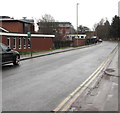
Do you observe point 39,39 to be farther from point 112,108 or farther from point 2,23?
point 112,108

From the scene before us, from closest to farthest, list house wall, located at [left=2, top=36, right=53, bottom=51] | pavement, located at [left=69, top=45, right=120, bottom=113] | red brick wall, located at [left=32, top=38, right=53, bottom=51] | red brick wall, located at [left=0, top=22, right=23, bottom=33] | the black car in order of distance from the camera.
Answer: pavement, located at [left=69, top=45, right=120, bottom=113] < the black car < house wall, located at [left=2, top=36, right=53, bottom=51] < red brick wall, located at [left=32, top=38, right=53, bottom=51] < red brick wall, located at [left=0, top=22, right=23, bottom=33]

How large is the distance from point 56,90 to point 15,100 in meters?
1.70

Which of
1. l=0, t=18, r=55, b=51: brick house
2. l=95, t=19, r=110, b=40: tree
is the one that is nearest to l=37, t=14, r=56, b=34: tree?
l=0, t=18, r=55, b=51: brick house

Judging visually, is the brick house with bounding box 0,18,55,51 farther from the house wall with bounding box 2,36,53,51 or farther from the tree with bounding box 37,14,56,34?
the tree with bounding box 37,14,56,34

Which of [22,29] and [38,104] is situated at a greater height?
[22,29]

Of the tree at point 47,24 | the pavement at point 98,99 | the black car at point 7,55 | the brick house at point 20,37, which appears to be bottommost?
the pavement at point 98,99

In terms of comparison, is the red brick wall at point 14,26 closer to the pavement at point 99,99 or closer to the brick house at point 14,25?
the brick house at point 14,25

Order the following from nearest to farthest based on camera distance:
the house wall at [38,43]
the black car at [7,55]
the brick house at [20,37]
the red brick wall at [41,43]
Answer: the black car at [7,55] → the brick house at [20,37] → the house wall at [38,43] → the red brick wall at [41,43]

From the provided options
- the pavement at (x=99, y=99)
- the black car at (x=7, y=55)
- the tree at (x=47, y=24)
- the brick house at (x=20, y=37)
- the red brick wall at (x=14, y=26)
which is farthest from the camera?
the tree at (x=47, y=24)

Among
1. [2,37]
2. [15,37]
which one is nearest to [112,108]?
[2,37]

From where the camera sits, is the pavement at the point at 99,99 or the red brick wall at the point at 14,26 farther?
the red brick wall at the point at 14,26

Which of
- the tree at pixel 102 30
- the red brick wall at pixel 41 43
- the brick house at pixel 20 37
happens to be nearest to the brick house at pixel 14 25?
the brick house at pixel 20 37

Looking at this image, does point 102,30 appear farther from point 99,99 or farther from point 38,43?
point 99,99

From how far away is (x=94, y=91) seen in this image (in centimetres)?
706
